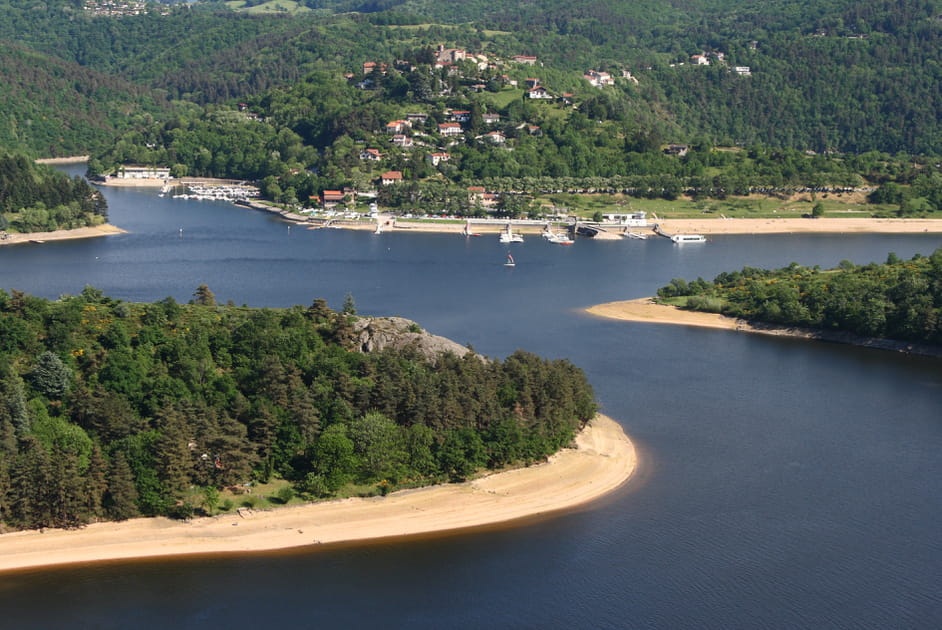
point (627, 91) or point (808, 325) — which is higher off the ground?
point (627, 91)

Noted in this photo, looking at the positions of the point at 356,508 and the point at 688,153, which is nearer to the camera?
the point at 356,508

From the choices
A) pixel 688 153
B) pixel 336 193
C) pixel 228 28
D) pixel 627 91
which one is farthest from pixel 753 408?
pixel 228 28

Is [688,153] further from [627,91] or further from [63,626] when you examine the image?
[63,626]

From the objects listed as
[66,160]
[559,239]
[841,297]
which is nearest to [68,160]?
[66,160]

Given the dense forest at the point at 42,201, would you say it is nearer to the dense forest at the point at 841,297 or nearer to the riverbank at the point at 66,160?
the riverbank at the point at 66,160

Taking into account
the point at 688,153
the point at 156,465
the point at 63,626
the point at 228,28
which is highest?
the point at 228,28

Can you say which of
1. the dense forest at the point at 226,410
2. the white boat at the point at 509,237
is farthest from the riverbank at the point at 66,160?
the dense forest at the point at 226,410
